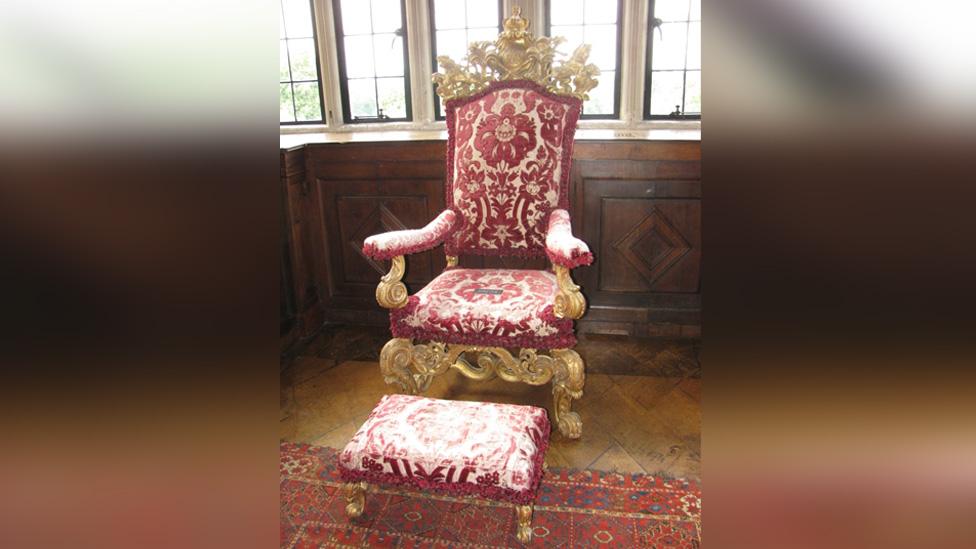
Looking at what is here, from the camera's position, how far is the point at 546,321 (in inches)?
78.9

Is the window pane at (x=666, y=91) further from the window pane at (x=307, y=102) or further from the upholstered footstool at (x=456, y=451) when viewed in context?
the upholstered footstool at (x=456, y=451)

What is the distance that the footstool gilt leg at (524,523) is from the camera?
157 cm

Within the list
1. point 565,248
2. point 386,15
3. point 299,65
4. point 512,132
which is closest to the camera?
point 565,248

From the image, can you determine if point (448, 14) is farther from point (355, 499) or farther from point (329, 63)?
point (355, 499)

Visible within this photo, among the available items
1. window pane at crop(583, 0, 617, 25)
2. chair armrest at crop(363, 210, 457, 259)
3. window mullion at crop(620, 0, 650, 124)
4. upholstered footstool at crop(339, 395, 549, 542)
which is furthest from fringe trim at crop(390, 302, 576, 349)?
window pane at crop(583, 0, 617, 25)

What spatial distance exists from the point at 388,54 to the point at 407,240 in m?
1.81

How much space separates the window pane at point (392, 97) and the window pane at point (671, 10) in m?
1.54

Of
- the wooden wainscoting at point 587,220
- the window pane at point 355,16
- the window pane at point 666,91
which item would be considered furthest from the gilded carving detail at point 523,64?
the window pane at point 355,16

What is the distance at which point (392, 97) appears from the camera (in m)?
3.54

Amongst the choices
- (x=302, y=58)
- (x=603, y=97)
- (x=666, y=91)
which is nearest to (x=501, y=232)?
(x=603, y=97)
